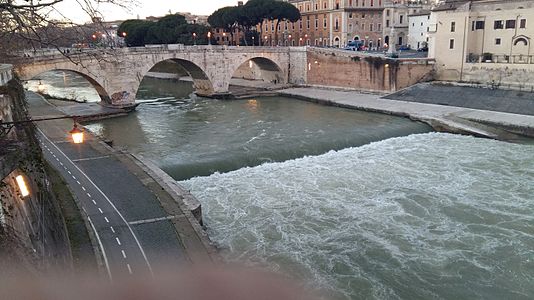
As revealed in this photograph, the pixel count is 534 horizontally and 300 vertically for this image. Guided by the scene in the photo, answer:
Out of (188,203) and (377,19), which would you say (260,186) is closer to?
(188,203)

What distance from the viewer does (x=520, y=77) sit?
2638 centimetres

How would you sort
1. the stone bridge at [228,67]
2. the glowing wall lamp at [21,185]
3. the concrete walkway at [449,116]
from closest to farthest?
the glowing wall lamp at [21,185] < the concrete walkway at [449,116] < the stone bridge at [228,67]

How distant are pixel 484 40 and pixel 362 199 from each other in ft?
67.4

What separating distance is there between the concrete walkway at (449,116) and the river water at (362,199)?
32.4 inches

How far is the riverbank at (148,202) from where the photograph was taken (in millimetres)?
9914

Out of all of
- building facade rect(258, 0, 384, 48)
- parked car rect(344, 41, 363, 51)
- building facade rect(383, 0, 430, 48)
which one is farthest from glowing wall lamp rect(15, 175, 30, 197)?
building facade rect(383, 0, 430, 48)

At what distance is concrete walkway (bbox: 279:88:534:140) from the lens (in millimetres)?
21250

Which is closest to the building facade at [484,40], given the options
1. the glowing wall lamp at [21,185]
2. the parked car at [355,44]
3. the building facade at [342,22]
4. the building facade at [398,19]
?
the parked car at [355,44]

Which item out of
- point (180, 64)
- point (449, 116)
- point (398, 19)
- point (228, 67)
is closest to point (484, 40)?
point (449, 116)

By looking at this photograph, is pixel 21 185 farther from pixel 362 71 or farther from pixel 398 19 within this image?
pixel 398 19

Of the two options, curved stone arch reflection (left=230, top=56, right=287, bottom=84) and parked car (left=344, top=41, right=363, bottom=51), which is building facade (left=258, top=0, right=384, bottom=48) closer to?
parked car (left=344, top=41, right=363, bottom=51)

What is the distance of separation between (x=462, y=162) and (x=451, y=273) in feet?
28.3

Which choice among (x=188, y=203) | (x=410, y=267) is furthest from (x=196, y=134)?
(x=410, y=267)

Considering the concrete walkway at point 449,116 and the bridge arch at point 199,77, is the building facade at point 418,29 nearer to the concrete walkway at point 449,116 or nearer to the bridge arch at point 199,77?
the concrete walkway at point 449,116
